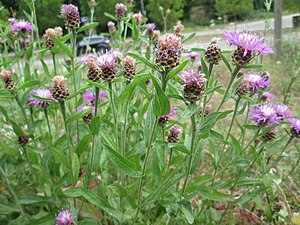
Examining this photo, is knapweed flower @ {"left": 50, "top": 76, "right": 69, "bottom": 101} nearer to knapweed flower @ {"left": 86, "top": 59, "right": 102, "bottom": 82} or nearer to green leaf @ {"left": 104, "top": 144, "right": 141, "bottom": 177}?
knapweed flower @ {"left": 86, "top": 59, "right": 102, "bottom": 82}

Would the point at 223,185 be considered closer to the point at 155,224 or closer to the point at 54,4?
the point at 155,224

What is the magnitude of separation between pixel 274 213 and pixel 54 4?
9.88 m

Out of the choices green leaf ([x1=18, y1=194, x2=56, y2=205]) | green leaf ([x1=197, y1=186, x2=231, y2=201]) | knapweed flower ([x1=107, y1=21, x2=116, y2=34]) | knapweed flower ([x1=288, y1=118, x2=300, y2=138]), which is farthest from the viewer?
knapweed flower ([x1=107, y1=21, x2=116, y2=34])

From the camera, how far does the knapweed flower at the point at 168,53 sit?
3.46 ft

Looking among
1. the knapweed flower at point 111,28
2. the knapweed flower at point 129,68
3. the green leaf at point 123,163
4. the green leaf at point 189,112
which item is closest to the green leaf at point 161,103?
the green leaf at point 189,112

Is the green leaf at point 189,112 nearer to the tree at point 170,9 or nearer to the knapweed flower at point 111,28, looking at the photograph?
the knapweed flower at point 111,28

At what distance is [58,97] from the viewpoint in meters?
1.32

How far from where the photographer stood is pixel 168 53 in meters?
1.07

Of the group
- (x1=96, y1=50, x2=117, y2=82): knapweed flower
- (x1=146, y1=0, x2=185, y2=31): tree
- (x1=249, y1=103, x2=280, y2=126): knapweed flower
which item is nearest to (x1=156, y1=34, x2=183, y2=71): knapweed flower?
(x1=96, y1=50, x2=117, y2=82): knapweed flower

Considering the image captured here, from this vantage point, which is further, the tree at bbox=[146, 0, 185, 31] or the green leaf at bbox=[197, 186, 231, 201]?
the tree at bbox=[146, 0, 185, 31]

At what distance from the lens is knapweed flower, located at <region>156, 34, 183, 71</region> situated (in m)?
1.06

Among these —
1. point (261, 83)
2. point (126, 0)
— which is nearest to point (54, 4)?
point (126, 0)

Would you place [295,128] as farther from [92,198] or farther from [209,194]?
[92,198]

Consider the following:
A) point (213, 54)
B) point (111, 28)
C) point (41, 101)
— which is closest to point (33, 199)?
point (41, 101)
